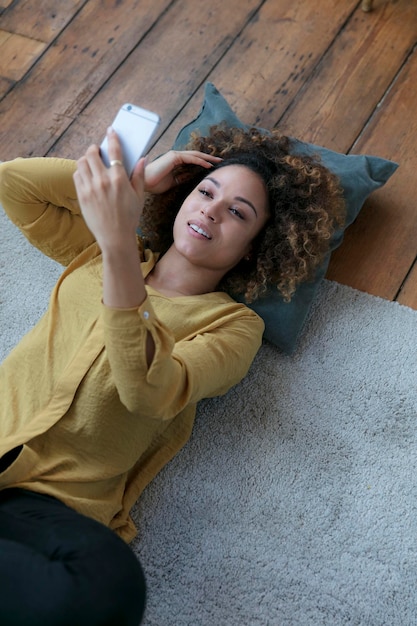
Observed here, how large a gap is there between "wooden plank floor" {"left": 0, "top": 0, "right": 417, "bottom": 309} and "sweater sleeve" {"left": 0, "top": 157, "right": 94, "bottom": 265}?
0.46 meters

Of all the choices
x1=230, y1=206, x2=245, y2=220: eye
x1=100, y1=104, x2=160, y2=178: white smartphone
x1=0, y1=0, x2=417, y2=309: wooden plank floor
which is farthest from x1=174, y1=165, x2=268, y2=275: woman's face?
x1=0, y1=0, x2=417, y2=309: wooden plank floor

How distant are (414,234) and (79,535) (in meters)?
1.07

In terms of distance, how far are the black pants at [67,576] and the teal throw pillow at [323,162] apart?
607 mm

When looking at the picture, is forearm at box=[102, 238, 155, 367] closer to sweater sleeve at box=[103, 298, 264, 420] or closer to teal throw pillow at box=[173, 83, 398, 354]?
sweater sleeve at box=[103, 298, 264, 420]

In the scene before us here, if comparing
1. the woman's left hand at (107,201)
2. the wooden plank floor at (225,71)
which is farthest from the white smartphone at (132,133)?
the wooden plank floor at (225,71)

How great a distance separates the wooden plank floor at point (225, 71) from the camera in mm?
1781

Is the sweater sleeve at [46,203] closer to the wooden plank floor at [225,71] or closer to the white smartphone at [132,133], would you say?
the white smartphone at [132,133]

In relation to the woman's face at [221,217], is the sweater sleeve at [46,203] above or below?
above

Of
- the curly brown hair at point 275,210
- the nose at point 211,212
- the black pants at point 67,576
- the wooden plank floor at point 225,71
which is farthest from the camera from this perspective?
the wooden plank floor at point 225,71

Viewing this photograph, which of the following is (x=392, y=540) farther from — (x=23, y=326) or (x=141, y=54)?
(x=141, y=54)

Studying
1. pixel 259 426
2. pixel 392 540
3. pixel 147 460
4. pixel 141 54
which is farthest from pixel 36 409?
pixel 141 54

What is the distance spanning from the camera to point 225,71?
74.3 inches

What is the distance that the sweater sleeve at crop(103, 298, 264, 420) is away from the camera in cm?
97

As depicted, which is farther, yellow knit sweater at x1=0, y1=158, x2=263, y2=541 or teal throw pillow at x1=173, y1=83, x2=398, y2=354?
teal throw pillow at x1=173, y1=83, x2=398, y2=354
